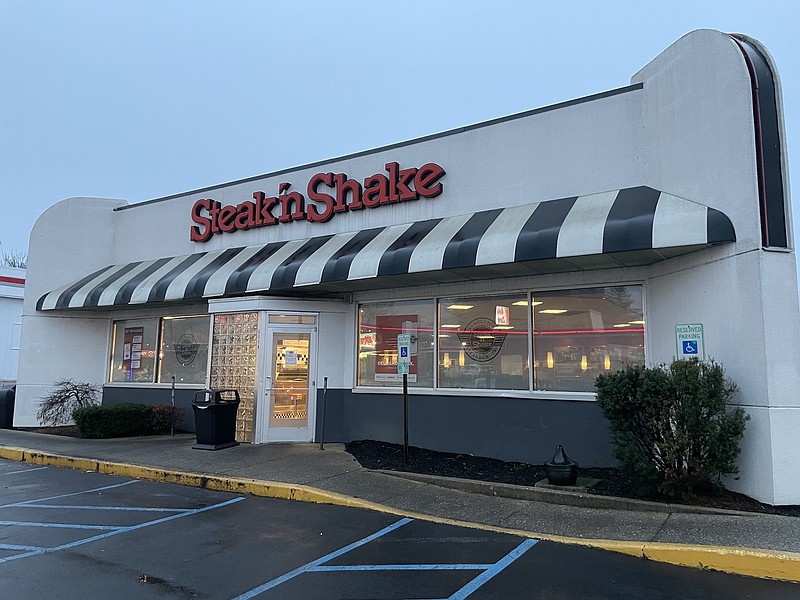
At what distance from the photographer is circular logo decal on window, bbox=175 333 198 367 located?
1418cm

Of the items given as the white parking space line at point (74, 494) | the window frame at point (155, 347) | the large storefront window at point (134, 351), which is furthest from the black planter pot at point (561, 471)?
the large storefront window at point (134, 351)

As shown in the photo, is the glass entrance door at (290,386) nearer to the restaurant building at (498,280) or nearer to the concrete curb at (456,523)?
A: the restaurant building at (498,280)

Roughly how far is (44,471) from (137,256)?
22.3 ft

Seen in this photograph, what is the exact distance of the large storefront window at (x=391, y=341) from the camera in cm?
1116

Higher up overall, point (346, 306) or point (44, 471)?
point (346, 306)

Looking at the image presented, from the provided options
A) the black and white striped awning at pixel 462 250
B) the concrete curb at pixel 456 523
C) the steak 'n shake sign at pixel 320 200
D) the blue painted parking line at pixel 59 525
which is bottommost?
the blue painted parking line at pixel 59 525

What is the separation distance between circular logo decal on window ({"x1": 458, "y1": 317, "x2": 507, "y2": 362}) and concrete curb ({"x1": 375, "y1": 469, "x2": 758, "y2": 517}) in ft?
8.38

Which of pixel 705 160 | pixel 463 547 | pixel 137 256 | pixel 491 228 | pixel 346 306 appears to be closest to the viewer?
pixel 463 547

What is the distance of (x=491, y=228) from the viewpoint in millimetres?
9383

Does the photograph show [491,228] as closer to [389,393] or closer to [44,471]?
[389,393]

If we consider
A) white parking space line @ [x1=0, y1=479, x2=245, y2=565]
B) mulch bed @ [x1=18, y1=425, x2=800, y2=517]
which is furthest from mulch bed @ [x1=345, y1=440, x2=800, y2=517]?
white parking space line @ [x1=0, y1=479, x2=245, y2=565]

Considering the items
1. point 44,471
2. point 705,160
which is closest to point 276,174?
point 44,471

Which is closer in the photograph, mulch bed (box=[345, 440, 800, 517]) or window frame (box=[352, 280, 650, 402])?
mulch bed (box=[345, 440, 800, 517])

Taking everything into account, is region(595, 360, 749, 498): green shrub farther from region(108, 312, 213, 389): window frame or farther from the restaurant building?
region(108, 312, 213, 389): window frame
